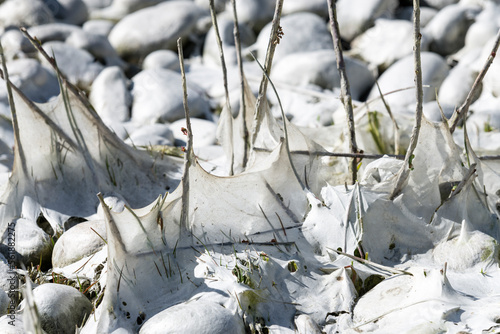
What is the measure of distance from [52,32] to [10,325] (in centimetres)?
475

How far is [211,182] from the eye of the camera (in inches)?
85.1

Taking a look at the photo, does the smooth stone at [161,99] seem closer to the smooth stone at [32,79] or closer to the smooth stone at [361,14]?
the smooth stone at [32,79]

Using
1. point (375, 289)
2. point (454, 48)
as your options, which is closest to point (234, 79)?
point (454, 48)

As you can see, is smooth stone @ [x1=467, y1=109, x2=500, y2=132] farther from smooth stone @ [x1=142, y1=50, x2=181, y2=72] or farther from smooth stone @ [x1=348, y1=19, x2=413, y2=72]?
smooth stone @ [x1=142, y1=50, x2=181, y2=72]

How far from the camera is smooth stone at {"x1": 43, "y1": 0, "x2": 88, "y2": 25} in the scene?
675 cm

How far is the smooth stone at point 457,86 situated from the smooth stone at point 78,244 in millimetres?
3394

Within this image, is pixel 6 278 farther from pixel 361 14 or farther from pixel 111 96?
pixel 361 14

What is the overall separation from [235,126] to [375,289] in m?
1.13

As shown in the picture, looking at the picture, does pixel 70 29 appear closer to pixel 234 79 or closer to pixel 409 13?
pixel 234 79

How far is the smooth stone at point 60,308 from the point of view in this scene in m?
1.91

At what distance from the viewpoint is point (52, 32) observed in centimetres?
594

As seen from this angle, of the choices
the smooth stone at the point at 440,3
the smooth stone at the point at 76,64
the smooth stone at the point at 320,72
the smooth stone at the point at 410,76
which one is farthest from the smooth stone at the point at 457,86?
the smooth stone at the point at 76,64

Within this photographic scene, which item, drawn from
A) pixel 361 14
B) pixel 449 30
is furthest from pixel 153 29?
pixel 449 30

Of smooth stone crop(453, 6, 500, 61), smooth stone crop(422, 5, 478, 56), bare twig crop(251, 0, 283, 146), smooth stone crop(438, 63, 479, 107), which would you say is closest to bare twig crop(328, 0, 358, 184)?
bare twig crop(251, 0, 283, 146)
